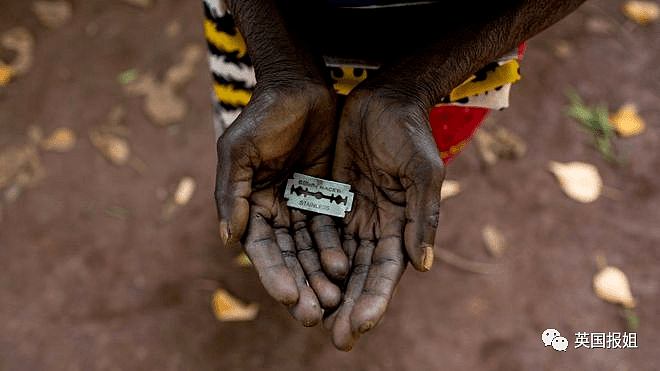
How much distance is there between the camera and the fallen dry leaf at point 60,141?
7.54 ft

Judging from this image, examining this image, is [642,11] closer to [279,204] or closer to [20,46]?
[279,204]

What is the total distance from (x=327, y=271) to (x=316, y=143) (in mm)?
270

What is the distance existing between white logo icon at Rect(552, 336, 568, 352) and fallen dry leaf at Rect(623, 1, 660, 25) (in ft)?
4.74

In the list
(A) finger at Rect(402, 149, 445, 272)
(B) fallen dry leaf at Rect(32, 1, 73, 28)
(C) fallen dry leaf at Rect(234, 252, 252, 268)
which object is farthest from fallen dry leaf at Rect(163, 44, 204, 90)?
(A) finger at Rect(402, 149, 445, 272)

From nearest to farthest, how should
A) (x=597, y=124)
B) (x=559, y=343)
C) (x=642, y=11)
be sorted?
(x=559, y=343), (x=597, y=124), (x=642, y=11)

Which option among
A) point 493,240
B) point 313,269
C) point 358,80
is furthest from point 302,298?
point 493,240

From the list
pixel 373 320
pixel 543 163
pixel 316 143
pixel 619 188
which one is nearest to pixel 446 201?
pixel 543 163

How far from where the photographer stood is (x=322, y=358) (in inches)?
74.7

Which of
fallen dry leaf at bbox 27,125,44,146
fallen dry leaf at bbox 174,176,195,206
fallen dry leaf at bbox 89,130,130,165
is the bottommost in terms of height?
fallen dry leaf at bbox 174,176,195,206

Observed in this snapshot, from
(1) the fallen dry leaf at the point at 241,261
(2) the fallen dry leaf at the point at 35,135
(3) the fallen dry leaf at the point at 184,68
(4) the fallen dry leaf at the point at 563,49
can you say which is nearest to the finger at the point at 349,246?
(1) the fallen dry leaf at the point at 241,261

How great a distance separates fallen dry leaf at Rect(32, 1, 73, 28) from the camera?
8.54ft

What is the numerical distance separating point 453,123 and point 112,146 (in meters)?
1.31

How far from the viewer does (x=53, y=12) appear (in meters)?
2.63

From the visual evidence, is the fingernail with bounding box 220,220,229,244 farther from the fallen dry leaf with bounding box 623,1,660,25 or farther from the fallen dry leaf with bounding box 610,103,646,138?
the fallen dry leaf with bounding box 623,1,660,25
